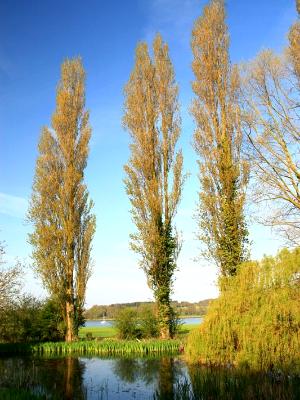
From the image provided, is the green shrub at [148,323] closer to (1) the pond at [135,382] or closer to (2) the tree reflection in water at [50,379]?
(1) the pond at [135,382]

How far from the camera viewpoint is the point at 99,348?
1526 cm

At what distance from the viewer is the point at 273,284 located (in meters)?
9.90

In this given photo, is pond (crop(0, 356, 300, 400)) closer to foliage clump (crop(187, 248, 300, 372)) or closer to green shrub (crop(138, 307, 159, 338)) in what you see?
foliage clump (crop(187, 248, 300, 372))

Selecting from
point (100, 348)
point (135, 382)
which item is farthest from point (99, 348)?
point (135, 382)

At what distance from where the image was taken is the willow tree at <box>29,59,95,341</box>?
19.0 m

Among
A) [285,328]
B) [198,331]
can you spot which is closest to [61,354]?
[198,331]

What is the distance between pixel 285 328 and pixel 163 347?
22.2 feet

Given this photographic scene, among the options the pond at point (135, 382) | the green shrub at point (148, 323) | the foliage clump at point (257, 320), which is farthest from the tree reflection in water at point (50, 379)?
the green shrub at point (148, 323)

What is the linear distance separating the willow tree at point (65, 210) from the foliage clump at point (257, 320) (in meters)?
9.68

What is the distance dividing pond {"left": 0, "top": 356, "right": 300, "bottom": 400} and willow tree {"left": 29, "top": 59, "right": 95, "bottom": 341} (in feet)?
18.0

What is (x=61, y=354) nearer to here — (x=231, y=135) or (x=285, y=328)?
(x=285, y=328)

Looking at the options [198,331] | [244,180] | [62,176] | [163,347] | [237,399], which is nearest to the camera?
[237,399]

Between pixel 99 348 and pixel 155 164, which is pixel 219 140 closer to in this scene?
pixel 155 164

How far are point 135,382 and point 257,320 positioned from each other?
3.29 meters
